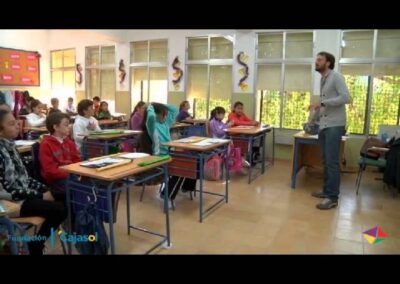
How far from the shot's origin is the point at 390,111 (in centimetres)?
580

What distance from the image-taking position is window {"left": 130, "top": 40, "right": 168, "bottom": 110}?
793cm

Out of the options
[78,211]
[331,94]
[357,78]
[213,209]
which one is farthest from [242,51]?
[78,211]

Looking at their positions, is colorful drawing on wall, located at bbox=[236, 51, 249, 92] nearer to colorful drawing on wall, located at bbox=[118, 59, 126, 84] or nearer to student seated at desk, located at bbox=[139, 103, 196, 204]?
colorful drawing on wall, located at bbox=[118, 59, 126, 84]

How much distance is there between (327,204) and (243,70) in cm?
389

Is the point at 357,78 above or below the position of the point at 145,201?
above

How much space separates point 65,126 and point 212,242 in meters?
1.54

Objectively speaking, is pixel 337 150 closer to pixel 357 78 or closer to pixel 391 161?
pixel 391 161

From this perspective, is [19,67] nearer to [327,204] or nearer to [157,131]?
[157,131]

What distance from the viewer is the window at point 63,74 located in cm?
952

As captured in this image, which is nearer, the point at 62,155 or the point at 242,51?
the point at 62,155

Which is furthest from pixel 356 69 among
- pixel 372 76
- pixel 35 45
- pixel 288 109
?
pixel 35 45

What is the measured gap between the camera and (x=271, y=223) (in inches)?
126
